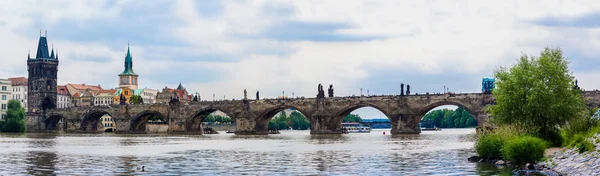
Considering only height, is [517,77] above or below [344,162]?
above

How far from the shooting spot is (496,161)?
3525 cm

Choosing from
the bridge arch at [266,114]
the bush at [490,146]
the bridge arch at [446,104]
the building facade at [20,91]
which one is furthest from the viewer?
the building facade at [20,91]

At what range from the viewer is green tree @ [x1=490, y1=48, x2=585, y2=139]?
1734 inches

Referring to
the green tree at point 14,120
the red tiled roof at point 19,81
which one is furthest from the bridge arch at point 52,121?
the red tiled roof at point 19,81

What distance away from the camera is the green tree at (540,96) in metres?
44.0

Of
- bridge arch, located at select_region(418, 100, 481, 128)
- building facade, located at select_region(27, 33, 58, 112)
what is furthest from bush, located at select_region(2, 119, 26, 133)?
bridge arch, located at select_region(418, 100, 481, 128)

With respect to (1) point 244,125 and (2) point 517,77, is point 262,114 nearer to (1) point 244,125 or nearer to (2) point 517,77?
(1) point 244,125

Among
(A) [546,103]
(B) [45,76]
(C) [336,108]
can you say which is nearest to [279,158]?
(A) [546,103]

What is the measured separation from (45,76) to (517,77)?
14181 cm

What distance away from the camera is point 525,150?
33.0m

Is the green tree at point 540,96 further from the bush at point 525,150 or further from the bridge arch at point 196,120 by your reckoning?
the bridge arch at point 196,120

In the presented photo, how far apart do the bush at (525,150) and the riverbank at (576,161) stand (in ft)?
1.85

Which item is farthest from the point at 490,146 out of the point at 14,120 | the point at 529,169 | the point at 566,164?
the point at 14,120

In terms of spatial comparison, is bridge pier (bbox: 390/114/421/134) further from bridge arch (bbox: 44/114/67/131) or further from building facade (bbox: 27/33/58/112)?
Answer: building facade (bbox: 27/33/58/112)
